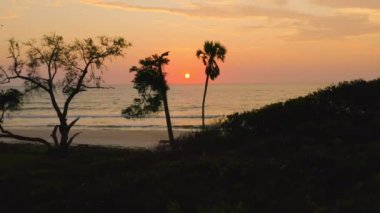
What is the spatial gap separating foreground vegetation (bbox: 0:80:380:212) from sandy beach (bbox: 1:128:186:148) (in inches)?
1509

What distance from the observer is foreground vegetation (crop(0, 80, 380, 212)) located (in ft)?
22.9

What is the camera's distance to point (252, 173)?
7.89 meters

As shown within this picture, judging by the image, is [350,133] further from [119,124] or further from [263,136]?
[119,124]

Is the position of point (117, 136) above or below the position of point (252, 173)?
below

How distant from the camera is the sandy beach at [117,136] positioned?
5325 centimetres

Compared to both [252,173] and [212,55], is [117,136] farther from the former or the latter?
[252,173]

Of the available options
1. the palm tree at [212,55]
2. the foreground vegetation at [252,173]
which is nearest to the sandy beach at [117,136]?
the palm tree at [212,55]

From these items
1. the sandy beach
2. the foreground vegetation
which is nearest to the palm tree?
the sandy beach

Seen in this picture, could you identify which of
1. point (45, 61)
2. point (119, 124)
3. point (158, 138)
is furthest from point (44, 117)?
point (45, 61)

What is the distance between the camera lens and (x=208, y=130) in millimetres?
11766

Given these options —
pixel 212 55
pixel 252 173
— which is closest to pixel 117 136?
pixel 212 55

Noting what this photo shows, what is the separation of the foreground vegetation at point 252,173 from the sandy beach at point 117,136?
126ft

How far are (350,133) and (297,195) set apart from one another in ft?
11.1

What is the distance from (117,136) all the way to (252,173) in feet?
177
